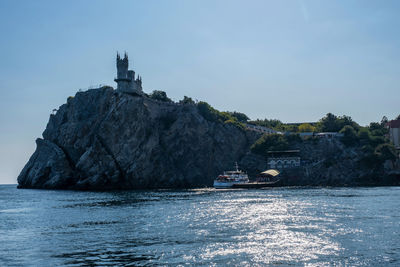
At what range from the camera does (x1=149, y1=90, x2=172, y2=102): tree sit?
17088 centimetres

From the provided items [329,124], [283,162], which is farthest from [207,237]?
[329,124]

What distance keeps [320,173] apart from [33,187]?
317ft

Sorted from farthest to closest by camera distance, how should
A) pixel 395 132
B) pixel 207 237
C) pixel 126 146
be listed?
1. pixel 395 132
2. pixel 126 146
3. pixel 207 237

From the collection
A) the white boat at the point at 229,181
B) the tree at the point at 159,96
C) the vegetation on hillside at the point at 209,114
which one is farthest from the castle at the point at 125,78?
the white boat at the point at 229,181

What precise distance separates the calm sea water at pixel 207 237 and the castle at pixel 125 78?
8513cm

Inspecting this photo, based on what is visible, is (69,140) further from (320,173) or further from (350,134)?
(350,134)

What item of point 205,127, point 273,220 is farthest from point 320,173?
point 273,220

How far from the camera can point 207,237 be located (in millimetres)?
34688

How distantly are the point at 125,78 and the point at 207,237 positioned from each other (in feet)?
359

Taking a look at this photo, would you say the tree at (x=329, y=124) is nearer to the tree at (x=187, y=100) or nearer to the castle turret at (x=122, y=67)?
the tree at (x=187, y=100)

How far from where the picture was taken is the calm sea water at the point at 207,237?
2680 cm

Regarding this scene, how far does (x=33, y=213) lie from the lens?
5700 cm

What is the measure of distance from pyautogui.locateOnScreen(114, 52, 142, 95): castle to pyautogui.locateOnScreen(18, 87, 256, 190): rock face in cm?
468

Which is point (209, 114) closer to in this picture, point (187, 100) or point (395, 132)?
point (187, 100)
